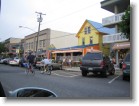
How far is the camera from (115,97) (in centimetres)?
208

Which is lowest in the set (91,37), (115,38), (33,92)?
(33,92)

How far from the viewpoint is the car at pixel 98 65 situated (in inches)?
118

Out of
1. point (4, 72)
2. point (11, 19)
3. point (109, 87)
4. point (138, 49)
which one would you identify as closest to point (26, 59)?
point (4, 72)

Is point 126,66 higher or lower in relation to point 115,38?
lower

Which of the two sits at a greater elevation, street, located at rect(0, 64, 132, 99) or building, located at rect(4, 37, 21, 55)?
building, located at rect(4, 37, 21, 55)

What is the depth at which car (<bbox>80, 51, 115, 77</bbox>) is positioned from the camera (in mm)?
3002

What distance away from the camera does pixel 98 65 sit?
138 inches

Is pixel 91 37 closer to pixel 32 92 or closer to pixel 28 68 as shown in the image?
pixel 28 68

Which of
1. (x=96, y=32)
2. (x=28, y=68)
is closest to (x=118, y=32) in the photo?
(x=96, y=32)

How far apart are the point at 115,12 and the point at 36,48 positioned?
1273 millimetres

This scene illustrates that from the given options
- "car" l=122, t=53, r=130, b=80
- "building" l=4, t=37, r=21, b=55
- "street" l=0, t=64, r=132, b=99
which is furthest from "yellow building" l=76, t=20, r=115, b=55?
"building" l=4, t=37, r=21, b=55

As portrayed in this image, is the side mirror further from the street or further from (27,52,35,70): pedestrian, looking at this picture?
(27,52,35,70): pedestrian

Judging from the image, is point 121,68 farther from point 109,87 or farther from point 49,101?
point 49,101

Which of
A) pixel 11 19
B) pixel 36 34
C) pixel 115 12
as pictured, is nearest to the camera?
pixel 11 19
